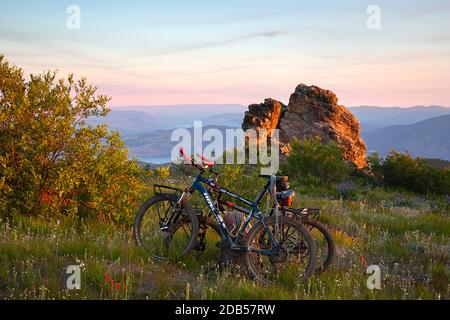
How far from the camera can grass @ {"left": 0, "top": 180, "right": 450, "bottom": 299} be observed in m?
5.69

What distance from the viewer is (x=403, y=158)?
26750mm

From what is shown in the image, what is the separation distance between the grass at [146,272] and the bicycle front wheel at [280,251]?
196mm

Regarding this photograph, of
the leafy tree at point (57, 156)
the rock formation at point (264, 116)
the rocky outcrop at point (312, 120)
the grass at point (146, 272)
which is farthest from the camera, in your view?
the rocky outcrop at point (312, 120)

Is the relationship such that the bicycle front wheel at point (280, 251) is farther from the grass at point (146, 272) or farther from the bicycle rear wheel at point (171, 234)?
the bicycle rear wheel at point (171, 234)

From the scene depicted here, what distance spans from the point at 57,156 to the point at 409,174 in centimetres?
2129

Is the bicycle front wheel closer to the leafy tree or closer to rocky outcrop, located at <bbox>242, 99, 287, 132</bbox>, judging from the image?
the leafy tree

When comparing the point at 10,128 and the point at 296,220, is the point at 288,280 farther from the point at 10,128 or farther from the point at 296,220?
the point at 10,128

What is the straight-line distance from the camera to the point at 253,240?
6617mm

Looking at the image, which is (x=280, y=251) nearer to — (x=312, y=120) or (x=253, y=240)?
(x=253, y=240)

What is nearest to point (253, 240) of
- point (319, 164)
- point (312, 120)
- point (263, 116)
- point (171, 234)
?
point (171, 234)

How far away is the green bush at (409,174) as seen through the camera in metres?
24.8

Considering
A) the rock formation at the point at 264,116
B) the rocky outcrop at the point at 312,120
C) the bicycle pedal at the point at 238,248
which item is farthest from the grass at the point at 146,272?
the rocky outcrop at the point at 312,120

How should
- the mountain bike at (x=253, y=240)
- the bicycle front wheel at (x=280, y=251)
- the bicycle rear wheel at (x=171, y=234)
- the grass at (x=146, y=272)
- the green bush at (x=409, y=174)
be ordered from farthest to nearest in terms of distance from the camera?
the green bush at (x=409, y=174), the bicycle rear wheel at (x=171, y=234), the mountain bike at (x=253, y=240), the bicycle front wheel at (x=280, y=251), the grass at (x=146, y=272)
